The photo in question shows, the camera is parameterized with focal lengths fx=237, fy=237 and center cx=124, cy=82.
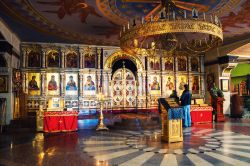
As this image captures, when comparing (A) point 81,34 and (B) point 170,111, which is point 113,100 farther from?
(B) point 170,111

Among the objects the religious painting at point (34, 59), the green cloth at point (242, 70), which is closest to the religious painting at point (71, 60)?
the religious painting at point (34, 59)

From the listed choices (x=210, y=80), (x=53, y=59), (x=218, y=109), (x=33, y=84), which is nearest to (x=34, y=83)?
(x=33, y=84)

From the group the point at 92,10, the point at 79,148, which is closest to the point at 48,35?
the point at 92,10

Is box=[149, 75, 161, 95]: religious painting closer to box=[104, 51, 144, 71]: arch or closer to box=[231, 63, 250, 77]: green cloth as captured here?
box=[104, 51, 144, 71]: arch

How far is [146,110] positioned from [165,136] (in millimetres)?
8207

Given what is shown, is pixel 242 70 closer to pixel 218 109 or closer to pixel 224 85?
pixel 224 85

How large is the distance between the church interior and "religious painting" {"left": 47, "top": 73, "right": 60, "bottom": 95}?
0.19 feet

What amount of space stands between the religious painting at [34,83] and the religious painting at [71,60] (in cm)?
191

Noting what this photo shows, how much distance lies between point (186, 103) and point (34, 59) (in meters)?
9.02

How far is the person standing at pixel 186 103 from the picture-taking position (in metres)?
9.95

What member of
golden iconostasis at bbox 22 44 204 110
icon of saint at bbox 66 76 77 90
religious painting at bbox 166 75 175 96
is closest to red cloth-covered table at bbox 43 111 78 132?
golden iconostasis at bbox 22 44 204 110

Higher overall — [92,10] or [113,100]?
[92,10]

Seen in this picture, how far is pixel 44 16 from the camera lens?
9.04 m

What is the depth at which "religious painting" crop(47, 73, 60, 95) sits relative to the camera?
14.0 metres
